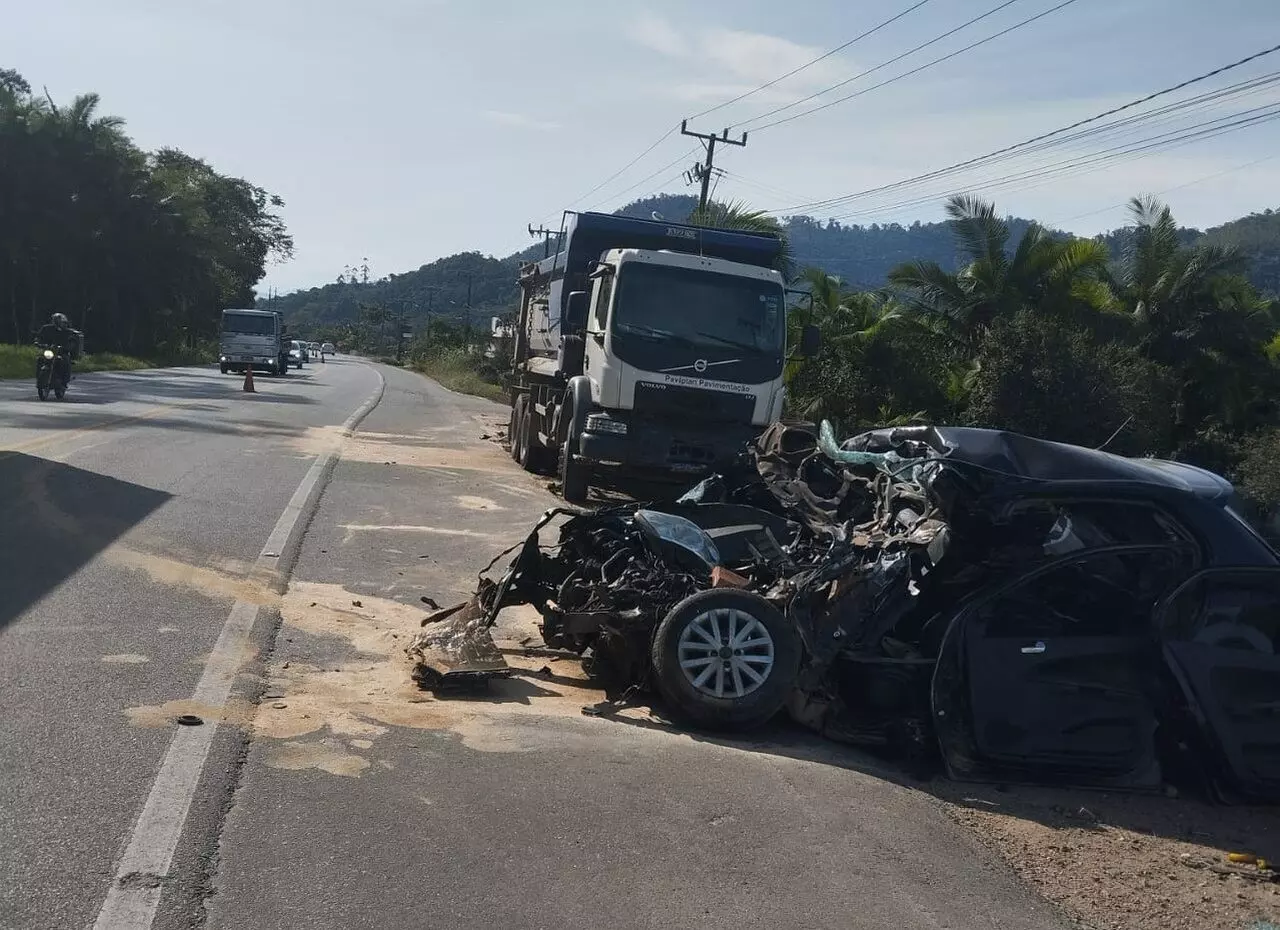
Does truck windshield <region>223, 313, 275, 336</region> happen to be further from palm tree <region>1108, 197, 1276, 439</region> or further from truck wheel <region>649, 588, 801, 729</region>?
truck wheel <region>649, 588, 801, 729</region>

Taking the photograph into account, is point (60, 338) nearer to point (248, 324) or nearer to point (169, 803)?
point (169, 803)

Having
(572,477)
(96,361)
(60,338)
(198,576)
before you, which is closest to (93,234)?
(96,361)

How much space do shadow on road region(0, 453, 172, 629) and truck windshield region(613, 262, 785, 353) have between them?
544 cm

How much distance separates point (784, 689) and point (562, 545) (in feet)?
6.76

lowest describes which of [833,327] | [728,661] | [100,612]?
[100,612]

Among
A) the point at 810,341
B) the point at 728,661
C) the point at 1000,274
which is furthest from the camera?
the point at 1000,274

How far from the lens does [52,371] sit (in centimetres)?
2377

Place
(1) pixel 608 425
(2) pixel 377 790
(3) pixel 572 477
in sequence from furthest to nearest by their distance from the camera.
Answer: (3) pixel 572 477, (1) pixel 608 425, (2) pixel 377 790

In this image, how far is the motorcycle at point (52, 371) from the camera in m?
23.6

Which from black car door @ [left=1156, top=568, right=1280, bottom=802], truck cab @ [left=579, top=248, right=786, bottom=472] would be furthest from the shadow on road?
black car door @ [left=1156, top=568, right=1280, bottom=802]

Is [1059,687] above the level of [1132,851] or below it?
above

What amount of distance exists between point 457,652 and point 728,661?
1.58 metres

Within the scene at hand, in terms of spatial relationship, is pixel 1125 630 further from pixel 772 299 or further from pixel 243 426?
pixel 243 426

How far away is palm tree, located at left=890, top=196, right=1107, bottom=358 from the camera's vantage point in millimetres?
27359
